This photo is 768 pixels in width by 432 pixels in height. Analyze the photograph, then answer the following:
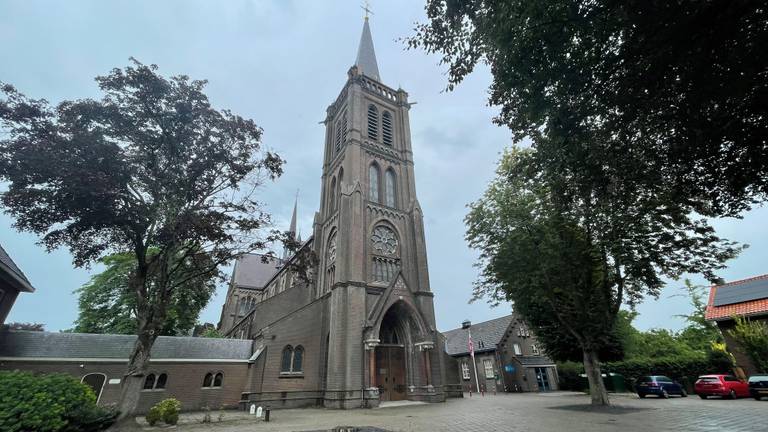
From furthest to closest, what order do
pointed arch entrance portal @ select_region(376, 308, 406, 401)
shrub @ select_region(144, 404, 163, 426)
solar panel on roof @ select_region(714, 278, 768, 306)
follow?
solar panel on roof @ select_region(714, 278, 768, 306), pointed arch entrance portal @ select_region(376, 308, 406, 401), shrub @ select_region(144, 404, 163, 426)

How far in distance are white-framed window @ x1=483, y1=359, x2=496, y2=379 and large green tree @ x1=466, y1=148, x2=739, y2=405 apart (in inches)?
705

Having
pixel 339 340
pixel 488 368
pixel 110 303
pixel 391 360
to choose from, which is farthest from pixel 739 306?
pixel 110 303

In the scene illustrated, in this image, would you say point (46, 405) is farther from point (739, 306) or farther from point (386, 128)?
point (739, 306)

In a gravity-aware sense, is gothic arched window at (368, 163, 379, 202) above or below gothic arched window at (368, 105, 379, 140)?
below

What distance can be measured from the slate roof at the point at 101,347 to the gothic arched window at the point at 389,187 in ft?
55.0

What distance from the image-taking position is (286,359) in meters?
22.7

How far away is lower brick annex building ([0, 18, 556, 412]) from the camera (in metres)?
20.5

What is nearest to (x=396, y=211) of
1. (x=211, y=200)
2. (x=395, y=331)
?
(x=395, y=331)

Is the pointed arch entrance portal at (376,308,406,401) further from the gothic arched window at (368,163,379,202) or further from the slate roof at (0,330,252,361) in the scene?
the slate roof at (0,330,252,361)

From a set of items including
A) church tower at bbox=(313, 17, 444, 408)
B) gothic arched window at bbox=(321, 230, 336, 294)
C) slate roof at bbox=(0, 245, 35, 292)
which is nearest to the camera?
slate roof at bbox=(0, 245, 35, 292)

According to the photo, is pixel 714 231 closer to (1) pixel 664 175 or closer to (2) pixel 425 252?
(1) pixel 664 175

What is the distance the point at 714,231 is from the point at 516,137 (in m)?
9.89

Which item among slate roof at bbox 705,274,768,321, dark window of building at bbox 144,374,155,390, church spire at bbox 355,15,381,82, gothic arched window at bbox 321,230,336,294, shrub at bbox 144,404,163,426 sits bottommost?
shrub at bbox 144,404,163,426

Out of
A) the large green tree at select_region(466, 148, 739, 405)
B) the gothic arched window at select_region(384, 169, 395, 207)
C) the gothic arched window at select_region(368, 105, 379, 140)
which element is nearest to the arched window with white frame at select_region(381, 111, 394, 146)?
the gothic arched window at select_region(368, 105, 379, 140)
